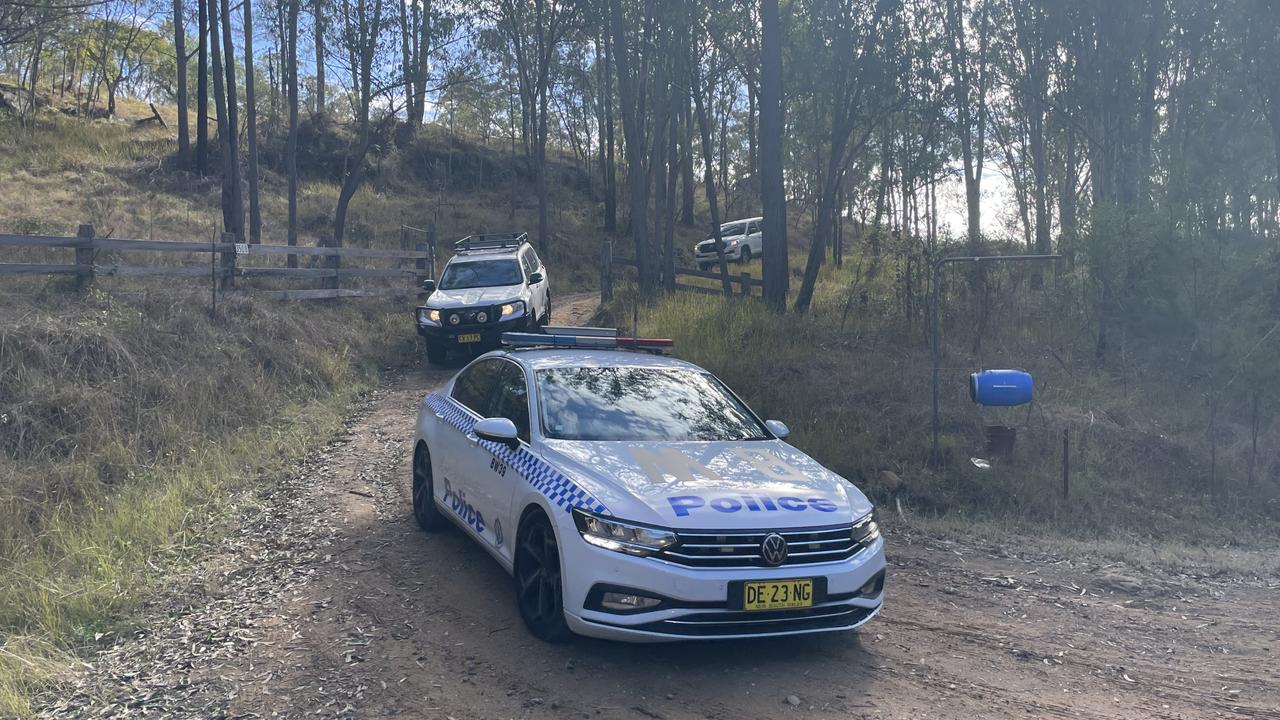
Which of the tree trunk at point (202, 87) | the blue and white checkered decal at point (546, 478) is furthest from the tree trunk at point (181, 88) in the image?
the blue and white checkered decal at point (546, 478)

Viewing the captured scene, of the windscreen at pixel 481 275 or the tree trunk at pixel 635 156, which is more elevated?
the tree trunk at pixel 635 156

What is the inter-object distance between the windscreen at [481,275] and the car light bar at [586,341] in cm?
911

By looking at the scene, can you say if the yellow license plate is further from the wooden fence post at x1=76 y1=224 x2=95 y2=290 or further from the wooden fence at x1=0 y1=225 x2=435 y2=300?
the wooden fence post at x1=76 y1=224 x2=95 y2=290

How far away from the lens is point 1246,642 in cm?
587

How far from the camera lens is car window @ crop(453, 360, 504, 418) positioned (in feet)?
22.7

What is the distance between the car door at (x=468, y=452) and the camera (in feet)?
20.6

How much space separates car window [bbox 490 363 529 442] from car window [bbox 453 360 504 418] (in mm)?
106

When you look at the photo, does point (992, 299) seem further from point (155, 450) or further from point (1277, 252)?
point (155, 450)

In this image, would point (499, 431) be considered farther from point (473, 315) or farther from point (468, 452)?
point (473, 315)

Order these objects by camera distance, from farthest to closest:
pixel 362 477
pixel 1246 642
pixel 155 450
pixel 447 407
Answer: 1. pixel 155 450
2. pixel 362 477
3. pixel 447 407
4. pixel 1246 642

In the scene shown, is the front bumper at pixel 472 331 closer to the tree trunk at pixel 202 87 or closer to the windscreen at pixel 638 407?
the windscreen at pixel 638 407

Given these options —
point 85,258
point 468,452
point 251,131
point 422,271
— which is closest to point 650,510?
point 468,452

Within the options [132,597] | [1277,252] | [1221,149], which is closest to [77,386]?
[132,597]

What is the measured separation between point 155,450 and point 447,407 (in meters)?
4.36
